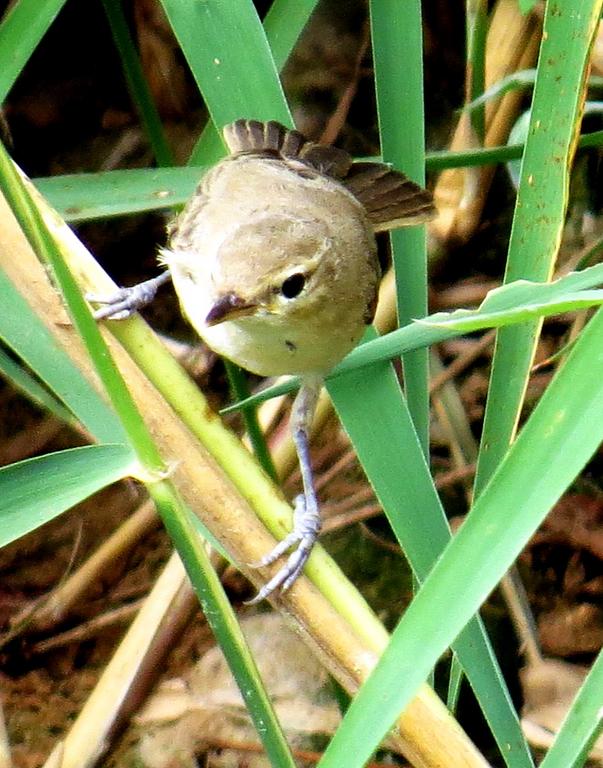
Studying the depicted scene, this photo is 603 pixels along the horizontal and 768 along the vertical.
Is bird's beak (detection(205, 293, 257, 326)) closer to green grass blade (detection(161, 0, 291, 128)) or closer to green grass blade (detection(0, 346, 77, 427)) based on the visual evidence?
green grass blade (detection(161, 0, 291, 128))

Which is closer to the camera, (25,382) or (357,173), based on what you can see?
(25,382)

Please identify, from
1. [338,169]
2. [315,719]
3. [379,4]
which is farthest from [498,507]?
[315,719]

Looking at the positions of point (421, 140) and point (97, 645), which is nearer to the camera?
point (421, 140)

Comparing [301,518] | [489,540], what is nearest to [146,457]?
[489,540]

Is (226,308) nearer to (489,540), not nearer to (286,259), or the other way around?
(286,259)

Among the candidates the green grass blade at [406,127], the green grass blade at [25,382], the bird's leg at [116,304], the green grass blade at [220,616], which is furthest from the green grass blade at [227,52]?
the green grass blade at [220,616]

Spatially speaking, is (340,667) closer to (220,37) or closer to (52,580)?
(220,37)

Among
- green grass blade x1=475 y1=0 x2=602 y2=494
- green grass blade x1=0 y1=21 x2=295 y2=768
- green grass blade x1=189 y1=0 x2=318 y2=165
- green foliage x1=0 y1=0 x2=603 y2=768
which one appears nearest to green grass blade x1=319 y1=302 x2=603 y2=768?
green foliage x1=0 y1=0 x2=603 y2=768
